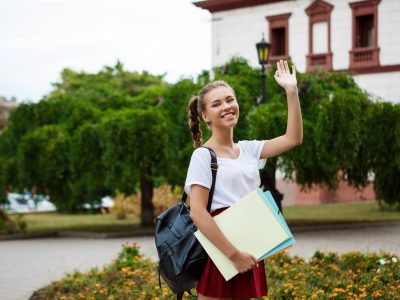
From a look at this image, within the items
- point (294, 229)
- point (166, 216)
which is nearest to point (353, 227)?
point (294, 229)

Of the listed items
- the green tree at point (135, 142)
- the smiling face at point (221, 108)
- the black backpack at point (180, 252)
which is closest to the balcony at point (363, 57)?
the green tree at point (135, 142)

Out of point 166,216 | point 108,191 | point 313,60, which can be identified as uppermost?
point 313,60

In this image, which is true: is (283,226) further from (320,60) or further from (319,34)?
(319,34)

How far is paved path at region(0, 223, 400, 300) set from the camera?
12.0 m

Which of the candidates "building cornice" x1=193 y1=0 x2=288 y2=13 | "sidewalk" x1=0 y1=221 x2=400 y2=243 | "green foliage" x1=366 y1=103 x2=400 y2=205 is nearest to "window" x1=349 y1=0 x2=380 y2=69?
"building cornice" x1=193 y1=0 x2=288 y2=13

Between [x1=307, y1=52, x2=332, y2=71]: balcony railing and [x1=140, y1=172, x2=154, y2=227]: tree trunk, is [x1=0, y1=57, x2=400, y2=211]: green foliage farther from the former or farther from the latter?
[x1=307, y1=52, x2=332, y2=71]: balcony railing

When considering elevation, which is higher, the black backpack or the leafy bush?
the black backpack

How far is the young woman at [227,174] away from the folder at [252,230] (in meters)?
0.07

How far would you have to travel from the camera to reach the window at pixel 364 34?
3148 cm

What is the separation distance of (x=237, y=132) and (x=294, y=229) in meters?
3.19

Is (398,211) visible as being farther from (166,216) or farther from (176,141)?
(166,216)

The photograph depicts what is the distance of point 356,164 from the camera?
20.8m

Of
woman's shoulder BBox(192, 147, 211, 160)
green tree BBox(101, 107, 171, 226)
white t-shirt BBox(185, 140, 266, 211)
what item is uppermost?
woman's shoulder BBox(192, 147, 211, 160)

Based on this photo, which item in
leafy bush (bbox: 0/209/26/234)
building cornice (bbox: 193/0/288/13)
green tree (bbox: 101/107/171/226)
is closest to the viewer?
green tree (bbox: 101/107/171/226)
